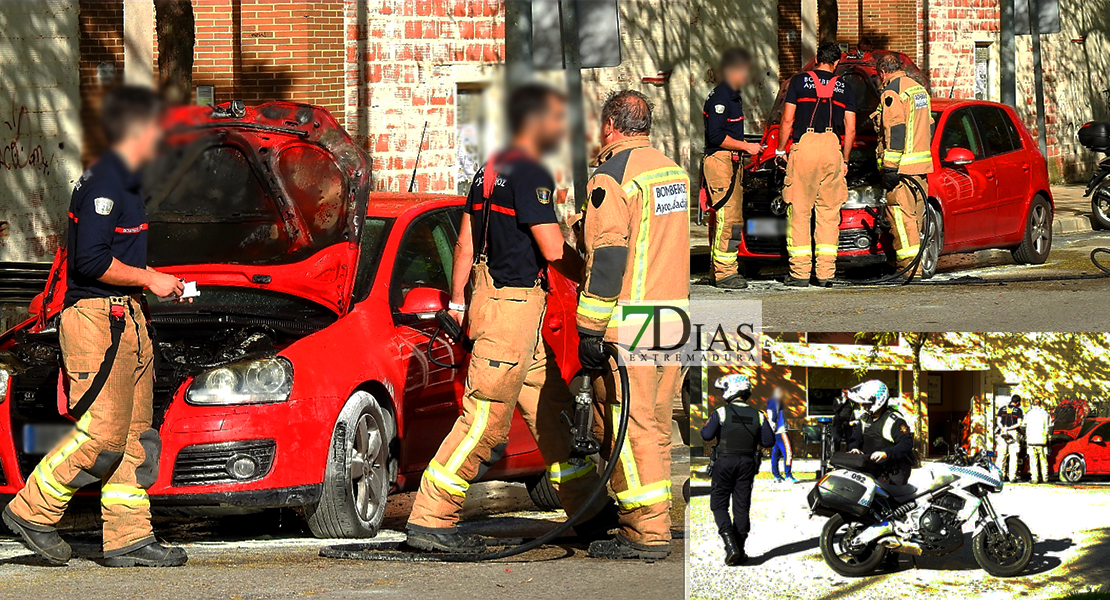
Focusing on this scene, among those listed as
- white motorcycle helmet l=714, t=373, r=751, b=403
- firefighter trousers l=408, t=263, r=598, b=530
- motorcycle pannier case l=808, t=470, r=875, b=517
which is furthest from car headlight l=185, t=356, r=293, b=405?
motorcycle pannier case l=808, t=470, r=875, b=517

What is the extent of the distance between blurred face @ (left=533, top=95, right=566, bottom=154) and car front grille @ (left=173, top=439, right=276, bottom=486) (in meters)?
2.97

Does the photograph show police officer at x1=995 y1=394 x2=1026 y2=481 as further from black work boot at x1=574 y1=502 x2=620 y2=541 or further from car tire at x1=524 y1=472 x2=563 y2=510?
car tire at x1=524 y1=472 x2=563 y2=510

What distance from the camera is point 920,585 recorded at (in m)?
4.88

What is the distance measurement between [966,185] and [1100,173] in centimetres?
536

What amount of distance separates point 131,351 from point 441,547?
148cm

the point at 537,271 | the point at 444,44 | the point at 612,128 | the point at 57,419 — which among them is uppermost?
the point at 444,44

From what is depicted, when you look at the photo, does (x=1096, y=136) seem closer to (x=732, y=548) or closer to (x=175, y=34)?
(x=175, y=34)

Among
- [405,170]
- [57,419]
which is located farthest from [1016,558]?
[405,170]

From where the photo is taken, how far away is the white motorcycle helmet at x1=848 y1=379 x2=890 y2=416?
4.94m

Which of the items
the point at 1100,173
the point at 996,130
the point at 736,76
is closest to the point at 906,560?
the point at 736,76

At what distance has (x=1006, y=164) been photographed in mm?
13672

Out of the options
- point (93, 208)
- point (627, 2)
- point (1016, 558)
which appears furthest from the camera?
point (627, 2)

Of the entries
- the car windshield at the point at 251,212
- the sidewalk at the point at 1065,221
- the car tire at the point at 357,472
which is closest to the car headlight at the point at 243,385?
the car tire at the point at 357,472

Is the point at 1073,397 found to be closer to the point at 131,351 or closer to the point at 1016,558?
the point at 1016,558
